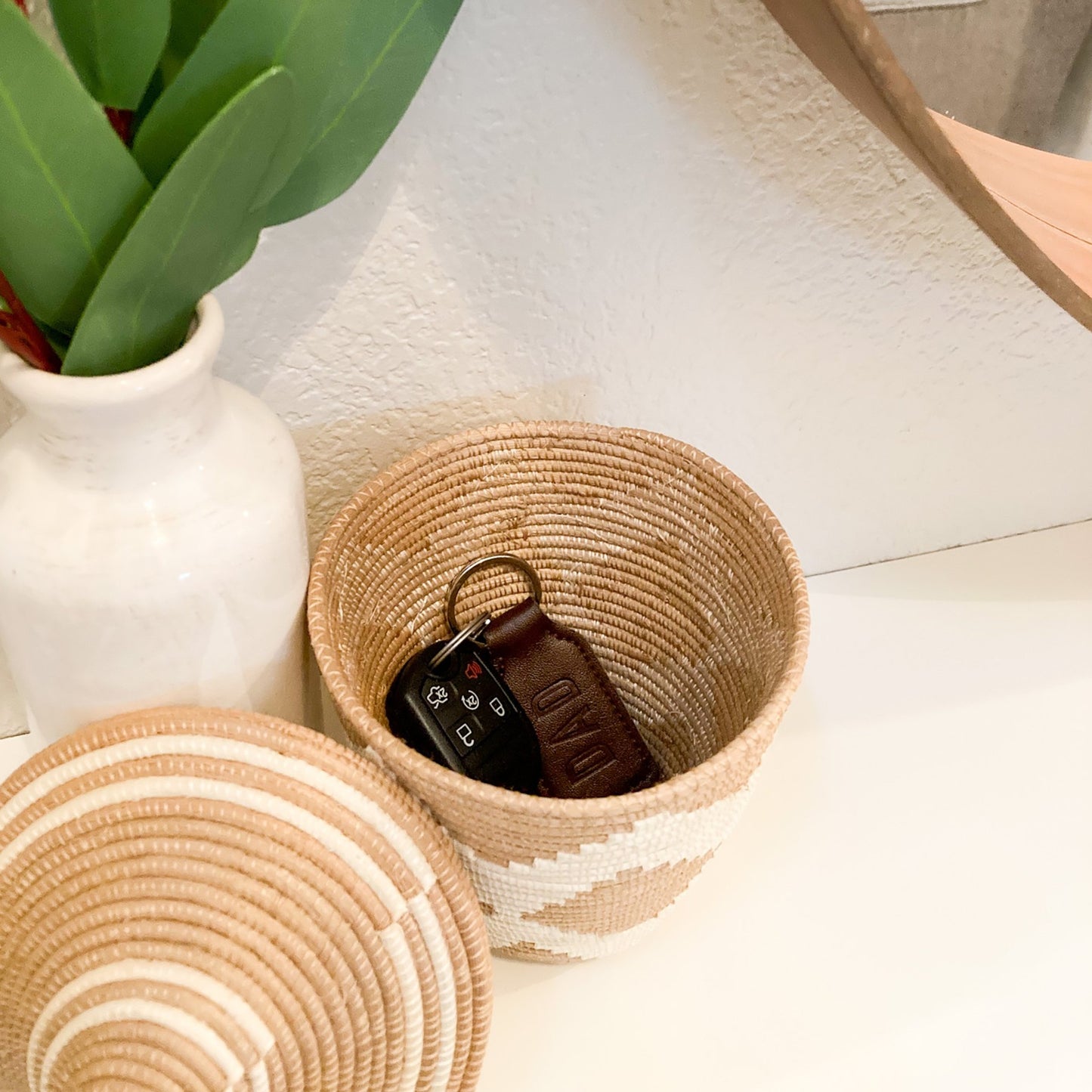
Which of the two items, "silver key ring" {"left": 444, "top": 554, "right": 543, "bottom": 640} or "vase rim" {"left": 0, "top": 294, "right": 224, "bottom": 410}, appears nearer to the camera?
"vase rim" {"left": 0, "top": 294, "right": 224, "bottom": 410}

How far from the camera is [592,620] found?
2.54 feet

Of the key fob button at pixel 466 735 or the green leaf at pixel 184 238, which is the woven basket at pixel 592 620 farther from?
the green leaf at pixel 184 238

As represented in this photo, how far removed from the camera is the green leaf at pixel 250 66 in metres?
0.37

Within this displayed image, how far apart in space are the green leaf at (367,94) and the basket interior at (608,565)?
211mm

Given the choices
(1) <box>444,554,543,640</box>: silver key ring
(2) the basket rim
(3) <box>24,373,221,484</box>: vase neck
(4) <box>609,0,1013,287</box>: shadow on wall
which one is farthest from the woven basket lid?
(4) <box>609,0,1013,287</box>: shadow on wall

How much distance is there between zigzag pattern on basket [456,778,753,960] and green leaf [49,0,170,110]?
1.31 feet

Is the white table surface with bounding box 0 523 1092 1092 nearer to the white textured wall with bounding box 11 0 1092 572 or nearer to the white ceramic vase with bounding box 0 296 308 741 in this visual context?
the white textured wall with bounding box 11 0 1092 572

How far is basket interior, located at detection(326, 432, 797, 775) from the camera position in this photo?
63 cm

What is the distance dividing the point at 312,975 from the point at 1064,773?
25.0 inches

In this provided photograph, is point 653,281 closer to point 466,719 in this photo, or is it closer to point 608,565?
point 608,565

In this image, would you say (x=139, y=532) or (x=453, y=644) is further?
(x=453, y=644)

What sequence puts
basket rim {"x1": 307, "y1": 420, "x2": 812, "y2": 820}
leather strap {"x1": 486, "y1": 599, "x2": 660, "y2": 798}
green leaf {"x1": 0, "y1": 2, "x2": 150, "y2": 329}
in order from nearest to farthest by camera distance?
1. green leaf {"x1": 0, "y1": 2, "x2": 150, "y2": 329}
2. basket rim {"x1": 307, "y1": 420, "x2": 812, "y2": 820}
3. leather strap {"x1": 486, "y1": 599, "x2": 660, "y2": 798}

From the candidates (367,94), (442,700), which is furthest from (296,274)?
(442,700)

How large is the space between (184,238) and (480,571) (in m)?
0.40
